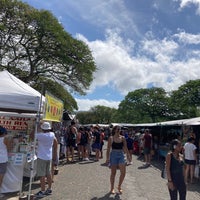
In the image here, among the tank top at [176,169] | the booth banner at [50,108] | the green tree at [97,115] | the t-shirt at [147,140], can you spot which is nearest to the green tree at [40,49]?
the t-shirt at [147,140]

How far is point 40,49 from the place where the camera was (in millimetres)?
24422

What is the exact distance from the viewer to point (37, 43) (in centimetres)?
2428

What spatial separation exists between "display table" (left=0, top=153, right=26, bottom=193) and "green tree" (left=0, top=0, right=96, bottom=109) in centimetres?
1671

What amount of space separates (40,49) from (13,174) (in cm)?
→ 1850

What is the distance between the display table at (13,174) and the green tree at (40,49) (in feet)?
54.8

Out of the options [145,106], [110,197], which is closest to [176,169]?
[110,197]

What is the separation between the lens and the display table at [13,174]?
6994 millimetres

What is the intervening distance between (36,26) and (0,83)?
57.4 feet

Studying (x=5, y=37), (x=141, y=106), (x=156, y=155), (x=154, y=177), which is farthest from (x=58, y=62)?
(x=141, y=106)

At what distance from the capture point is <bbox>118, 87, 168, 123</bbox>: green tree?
66812mm

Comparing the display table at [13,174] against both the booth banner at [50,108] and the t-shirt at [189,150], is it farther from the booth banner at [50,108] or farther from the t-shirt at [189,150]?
the t-shirt at [189,150]

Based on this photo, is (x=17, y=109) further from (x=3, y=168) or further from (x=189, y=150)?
(x=189, y=150)

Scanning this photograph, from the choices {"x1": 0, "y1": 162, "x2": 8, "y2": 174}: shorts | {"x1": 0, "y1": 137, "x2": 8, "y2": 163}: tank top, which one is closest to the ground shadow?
{"x1": 0, "y1": 162, "x2": 8, "y2": 174}: shorts

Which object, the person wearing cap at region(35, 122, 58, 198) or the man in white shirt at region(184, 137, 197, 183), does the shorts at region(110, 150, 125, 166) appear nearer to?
the person wearing cap at region(35, 122, 58, 198)
